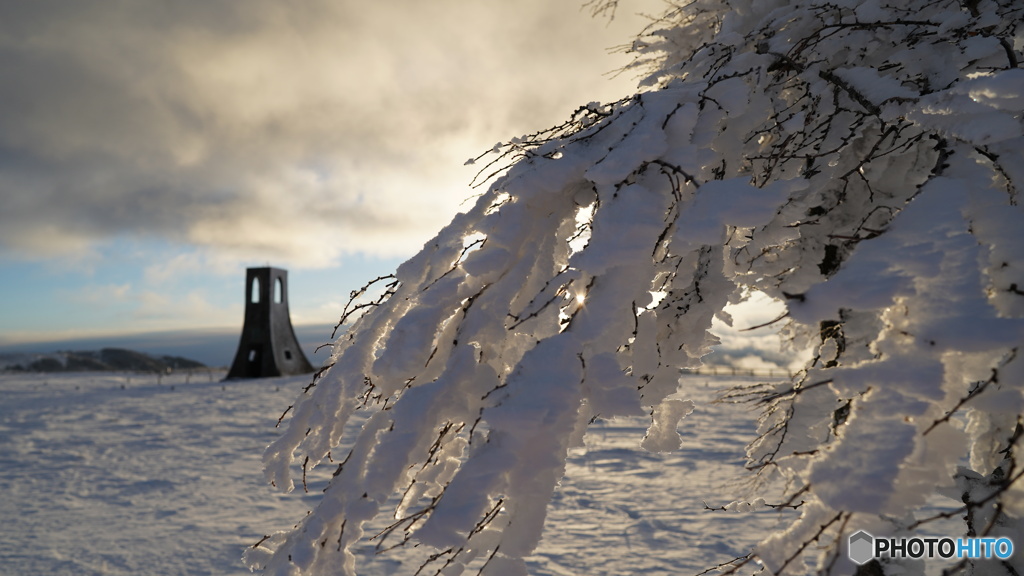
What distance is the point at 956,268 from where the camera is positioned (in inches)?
49.5

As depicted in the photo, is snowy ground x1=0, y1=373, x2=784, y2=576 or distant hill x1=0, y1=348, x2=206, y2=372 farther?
distant hill x1=0, y1=348, x2=206, y2=372

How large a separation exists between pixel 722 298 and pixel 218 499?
19.9ft

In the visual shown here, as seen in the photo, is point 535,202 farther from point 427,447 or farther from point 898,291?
point 898,291

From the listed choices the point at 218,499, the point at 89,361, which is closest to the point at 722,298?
the point at 218,499

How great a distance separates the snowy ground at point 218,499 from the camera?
4.46 meters

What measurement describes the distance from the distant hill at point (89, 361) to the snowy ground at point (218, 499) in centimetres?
1060

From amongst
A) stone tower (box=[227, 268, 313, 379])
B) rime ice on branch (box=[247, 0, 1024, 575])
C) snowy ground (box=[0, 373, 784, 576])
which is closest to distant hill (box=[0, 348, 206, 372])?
stone tower (box=[227, 268, 313, 379])

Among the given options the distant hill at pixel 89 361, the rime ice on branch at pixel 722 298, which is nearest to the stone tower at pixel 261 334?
the distant hill at pixel 89 361

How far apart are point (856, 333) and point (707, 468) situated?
203 inches

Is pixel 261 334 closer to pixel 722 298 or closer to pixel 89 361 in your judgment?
pixel 722 298

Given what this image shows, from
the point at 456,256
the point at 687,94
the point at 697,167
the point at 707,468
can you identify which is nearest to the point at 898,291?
the point at 697,167

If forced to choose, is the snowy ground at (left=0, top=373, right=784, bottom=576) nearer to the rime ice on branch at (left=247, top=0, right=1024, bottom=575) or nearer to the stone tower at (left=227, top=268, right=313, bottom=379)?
the rime ice on branch at (left=247, top=0, right=1024, bottom=575)

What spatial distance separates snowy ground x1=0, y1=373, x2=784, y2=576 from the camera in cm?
446

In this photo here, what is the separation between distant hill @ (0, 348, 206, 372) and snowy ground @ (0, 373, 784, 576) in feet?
34.8
